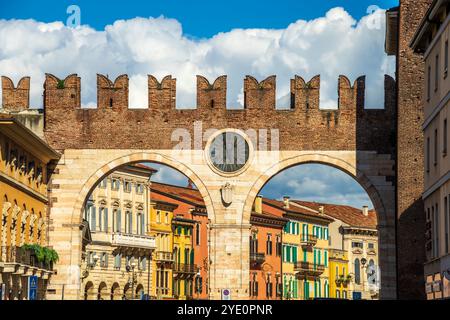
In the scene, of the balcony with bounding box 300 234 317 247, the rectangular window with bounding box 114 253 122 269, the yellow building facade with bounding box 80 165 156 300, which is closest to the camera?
the yellow building facade with bounding box 80 165 156 300

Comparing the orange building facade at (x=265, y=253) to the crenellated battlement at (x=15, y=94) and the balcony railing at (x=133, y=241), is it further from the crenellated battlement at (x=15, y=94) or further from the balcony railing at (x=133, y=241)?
the crenellated battlement at (x=15, y=94)

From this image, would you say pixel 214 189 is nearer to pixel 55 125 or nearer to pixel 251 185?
pixel 251 185

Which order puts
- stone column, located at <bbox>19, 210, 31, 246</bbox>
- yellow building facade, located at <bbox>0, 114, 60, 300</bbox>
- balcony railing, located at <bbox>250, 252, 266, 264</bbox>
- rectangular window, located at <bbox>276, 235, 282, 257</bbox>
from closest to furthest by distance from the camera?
yellow building facade, located at <bbox>0, 114, 60, 300</bbox>, stone column, located at <bbox>19, 210, 31, 246</bbox>, balcony railing, located at <bbox>250, 252, 266, 264</bbox>, rectangular window, located at <bbox>276, 235, 282, 257</bbox>

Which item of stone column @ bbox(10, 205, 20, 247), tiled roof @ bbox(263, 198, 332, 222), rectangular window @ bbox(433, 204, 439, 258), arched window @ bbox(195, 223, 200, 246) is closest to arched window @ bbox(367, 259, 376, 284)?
tiled roof @ bbox(263, 198, 332, 222)

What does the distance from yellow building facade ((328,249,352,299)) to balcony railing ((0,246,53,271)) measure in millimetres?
81991

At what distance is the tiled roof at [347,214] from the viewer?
13500 centimetres

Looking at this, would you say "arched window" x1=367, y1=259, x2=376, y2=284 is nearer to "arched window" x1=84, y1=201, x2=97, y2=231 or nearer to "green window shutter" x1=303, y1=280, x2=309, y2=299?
"green window shutter" x1=303, y1=280, x2=309, y2=299

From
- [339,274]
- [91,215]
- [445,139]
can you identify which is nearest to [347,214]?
[339,274]

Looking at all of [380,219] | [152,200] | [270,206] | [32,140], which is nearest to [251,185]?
[380,219]

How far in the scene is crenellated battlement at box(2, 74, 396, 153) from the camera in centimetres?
5331

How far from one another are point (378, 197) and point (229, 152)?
6.16 meters

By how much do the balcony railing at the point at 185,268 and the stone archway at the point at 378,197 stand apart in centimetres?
5227

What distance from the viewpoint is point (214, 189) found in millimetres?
53406

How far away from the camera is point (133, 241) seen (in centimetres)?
9700
